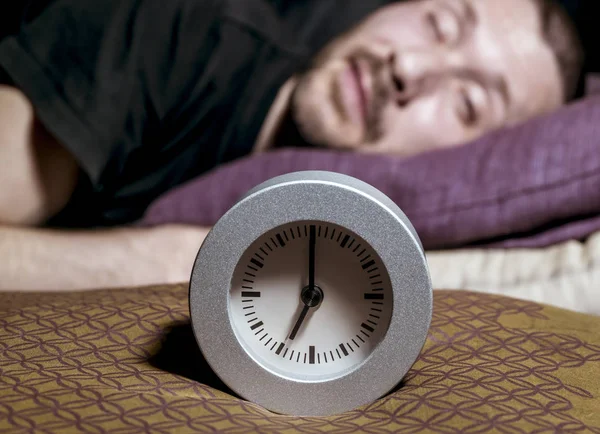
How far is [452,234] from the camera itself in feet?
3.83

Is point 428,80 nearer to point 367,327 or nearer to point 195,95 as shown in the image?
point 195,95

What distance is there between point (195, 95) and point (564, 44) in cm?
92

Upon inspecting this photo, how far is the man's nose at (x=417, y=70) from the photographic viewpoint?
142 cm

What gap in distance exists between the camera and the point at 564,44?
5.13 feet

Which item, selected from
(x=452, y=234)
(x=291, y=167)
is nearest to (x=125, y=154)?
(x=291, y=167)

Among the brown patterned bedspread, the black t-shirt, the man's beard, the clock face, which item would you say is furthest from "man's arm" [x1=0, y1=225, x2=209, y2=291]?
the clock face

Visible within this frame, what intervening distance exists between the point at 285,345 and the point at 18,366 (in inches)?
11.1

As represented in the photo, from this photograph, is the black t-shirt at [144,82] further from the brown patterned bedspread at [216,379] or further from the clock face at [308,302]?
the clock face at [308,302]

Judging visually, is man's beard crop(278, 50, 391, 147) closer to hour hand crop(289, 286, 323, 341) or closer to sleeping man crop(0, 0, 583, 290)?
sleeping man crop(0, 0, 583, 290)

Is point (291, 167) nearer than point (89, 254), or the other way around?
point (89, 254)

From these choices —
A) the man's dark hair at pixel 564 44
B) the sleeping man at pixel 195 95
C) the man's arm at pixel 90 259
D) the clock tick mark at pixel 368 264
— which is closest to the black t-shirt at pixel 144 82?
the sleeping man at pixel 195 95

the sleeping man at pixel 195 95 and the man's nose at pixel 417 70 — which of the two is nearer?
the sleeping man at pixel 195 95

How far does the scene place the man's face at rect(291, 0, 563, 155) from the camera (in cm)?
145

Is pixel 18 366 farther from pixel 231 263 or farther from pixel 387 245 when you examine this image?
pixel 387 245
